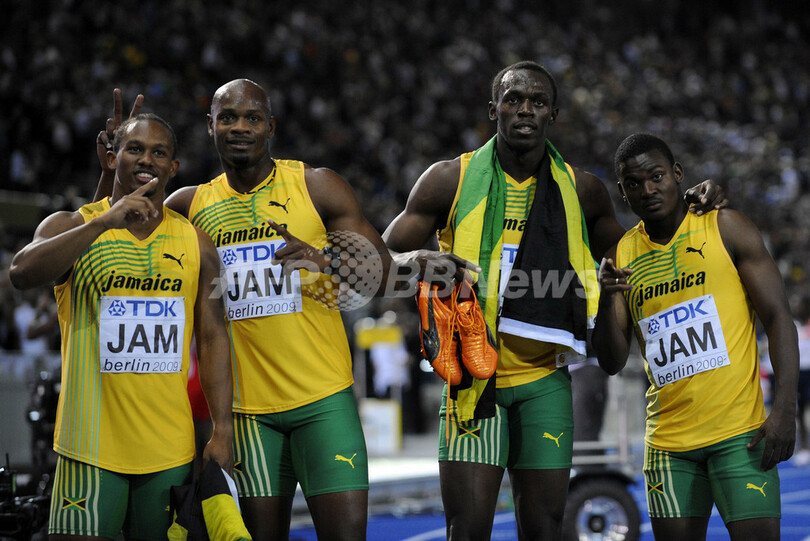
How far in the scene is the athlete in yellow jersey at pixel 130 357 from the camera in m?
3.41

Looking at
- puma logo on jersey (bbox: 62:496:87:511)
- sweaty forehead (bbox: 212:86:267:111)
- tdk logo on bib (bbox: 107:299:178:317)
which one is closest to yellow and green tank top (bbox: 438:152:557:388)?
sweaty forehead (bbox: 212:86:267:111)

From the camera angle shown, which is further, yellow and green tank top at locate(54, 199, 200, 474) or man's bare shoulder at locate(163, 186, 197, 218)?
man's bare shoulder at locate(163, 186, 197, 218)

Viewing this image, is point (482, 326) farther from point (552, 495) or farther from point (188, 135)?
point (188, 135)

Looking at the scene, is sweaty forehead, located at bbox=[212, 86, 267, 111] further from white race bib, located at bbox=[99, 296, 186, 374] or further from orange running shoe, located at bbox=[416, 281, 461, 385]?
orange running shoe, located at bbox=[416, 281, 461, 385]

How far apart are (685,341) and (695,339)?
0.04 metres

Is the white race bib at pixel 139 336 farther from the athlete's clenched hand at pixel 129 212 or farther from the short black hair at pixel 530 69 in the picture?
the short black hair at pixel 530 69

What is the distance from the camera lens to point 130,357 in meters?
3.48

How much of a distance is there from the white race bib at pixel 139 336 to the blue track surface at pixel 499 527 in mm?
4254

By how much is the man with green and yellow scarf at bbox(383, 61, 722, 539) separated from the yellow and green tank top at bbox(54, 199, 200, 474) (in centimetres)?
98

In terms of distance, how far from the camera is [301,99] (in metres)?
18.2

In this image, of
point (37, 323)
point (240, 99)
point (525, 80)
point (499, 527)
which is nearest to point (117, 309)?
point (240, 99)

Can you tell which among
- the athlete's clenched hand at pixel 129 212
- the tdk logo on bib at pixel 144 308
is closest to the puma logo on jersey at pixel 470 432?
the tdk logo on bib at pixel 144 308

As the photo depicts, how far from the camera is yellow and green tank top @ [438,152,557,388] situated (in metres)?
3.96

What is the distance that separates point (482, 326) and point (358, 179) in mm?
13398
